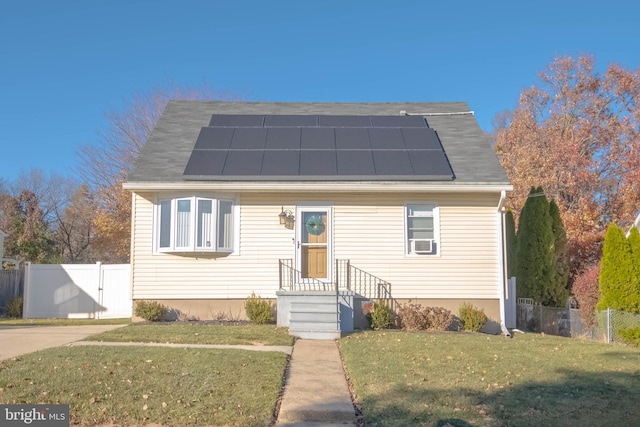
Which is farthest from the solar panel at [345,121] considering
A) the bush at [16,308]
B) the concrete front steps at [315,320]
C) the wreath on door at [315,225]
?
the bush at [16,308]

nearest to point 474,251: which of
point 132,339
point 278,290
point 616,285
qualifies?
point 616,285

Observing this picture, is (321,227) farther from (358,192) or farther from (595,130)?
(595,130)

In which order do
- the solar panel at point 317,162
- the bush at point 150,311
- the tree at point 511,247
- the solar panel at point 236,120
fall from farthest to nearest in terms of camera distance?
the tree at point 511,247 → the solar panel at point 236,120 → the solar panel at point 317,162 → the bush at point 150,311

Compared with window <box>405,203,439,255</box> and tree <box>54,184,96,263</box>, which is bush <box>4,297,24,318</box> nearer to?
window <box>405,203,439,255</box>

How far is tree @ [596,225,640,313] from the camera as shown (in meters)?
11.8

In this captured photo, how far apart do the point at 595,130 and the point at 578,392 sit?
19.0m

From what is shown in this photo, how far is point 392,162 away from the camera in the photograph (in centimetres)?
1326

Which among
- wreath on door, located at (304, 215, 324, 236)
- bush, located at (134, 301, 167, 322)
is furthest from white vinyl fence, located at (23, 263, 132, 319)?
wreath on door, located at (304, 215, 324, 236)

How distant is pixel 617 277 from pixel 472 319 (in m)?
3.16

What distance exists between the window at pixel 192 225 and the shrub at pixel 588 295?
830 centimetres

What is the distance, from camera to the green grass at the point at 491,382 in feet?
18.5

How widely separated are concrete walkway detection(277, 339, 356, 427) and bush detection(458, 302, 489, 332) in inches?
171

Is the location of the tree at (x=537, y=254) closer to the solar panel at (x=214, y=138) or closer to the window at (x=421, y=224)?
the window at (x=421, y=224)

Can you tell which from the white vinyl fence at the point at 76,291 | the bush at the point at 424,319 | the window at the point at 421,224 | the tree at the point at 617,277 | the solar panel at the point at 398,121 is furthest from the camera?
the white vinyl fence at the point at 76,291
